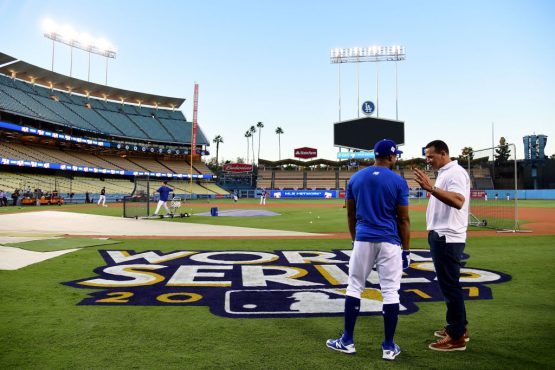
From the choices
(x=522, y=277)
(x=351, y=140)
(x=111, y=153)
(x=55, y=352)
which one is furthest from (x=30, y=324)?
(x=111, y=153)

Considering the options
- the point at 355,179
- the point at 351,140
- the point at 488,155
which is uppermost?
the point at 351,140

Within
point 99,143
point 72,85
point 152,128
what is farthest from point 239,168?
point 72,85

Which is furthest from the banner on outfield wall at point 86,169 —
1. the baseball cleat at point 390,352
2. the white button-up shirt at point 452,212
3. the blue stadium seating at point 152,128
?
the baseball cleat at point 390,352

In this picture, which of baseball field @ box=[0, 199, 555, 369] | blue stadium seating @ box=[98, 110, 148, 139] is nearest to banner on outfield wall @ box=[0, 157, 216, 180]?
blue stadium seating @ box=[98, 110, 148, 139]

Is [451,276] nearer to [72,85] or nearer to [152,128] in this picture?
[72,85]

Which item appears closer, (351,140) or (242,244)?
(242,244)

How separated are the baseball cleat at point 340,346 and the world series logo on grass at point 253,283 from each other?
112cm

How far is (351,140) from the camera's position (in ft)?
169

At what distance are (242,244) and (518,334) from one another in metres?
8.51

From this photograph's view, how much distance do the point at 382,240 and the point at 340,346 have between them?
1.20 m

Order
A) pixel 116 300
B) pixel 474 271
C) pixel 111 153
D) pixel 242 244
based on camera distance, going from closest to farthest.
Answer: pixel 116 300 → pixel 474 271 → pixel 242 244 → pixel 111 153

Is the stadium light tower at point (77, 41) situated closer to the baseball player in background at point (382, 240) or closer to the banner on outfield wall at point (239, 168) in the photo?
the banner on outfield wall at point (239, 168)

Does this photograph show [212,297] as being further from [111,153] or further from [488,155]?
[111,153]

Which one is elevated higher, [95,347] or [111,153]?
[111,153]
